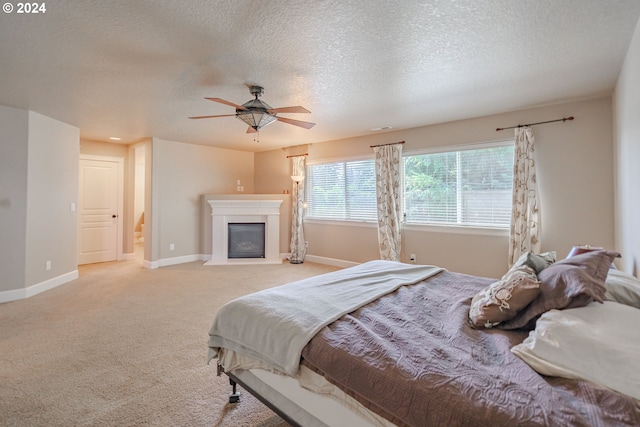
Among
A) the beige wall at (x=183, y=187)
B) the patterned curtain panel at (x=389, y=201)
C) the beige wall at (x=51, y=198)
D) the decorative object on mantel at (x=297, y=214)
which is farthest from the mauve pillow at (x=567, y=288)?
the beige wall at (x=183, y=187)

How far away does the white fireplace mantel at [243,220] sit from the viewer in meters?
6.18

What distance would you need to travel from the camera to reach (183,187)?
6.20 metres

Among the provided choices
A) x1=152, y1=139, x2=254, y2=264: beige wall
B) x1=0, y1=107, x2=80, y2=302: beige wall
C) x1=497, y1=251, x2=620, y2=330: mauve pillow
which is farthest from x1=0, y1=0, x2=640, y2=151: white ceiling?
x1=152, y1=139, x2=254, y2=264: beige wall

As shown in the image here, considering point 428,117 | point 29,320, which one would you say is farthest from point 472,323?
point 29,320

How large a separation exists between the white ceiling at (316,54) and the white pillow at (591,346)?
182cm

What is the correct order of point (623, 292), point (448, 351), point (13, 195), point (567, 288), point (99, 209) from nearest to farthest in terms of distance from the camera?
1. point (448, 351)
2. point (567, 288)
3. point (623, 292)
4. point (13, 195)
5. point (99, 209)

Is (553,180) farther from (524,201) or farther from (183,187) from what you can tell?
(183,187)

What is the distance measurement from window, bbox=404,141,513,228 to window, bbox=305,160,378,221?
0.72m

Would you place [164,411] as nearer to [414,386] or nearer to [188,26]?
[414,386]

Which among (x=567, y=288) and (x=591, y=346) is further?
(x=567, y=288)

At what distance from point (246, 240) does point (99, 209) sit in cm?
305

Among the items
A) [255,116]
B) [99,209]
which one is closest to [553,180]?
[255,116]

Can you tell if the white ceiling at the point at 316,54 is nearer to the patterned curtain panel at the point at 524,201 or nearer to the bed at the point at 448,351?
the patterned curtain panel at the point at 524,201

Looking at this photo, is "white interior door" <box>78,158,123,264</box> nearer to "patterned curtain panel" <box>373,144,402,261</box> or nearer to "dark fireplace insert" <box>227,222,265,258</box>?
"dark fireplace insert" <box>227,222,265,258</box>
